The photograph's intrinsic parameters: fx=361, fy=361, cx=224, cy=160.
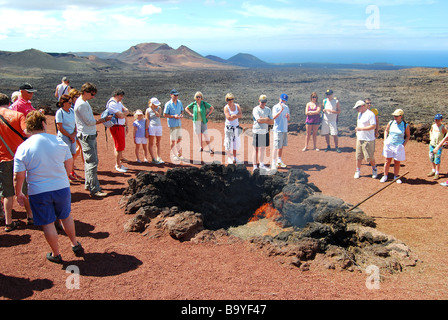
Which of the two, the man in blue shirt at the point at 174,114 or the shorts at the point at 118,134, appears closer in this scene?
the shorts at the point at 118,134

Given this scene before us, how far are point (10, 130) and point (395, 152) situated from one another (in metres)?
7.22

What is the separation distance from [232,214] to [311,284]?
2.89 m

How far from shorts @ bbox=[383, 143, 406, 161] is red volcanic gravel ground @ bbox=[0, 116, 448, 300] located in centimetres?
123

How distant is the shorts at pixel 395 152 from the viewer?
303 inches

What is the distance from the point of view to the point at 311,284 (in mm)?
4223

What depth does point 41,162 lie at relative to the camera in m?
4.12

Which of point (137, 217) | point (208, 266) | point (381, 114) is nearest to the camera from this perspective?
point (208, 266)

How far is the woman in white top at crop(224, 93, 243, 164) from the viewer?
8573 mm

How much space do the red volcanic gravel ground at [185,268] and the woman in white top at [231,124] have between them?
328 centimetres

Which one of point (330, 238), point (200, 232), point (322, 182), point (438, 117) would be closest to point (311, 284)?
point (330, 238)

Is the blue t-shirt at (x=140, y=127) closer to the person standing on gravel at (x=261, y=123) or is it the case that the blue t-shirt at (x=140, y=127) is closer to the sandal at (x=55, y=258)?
the person standing on gravel at (x=261, y=123)

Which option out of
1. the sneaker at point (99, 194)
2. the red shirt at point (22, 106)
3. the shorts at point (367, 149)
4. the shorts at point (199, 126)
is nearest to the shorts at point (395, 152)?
the shorts at point (367, 149)

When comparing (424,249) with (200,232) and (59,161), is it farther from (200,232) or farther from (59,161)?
(59,161)

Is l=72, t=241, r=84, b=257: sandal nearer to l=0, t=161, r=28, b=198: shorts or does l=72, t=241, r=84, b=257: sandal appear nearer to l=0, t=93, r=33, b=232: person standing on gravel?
l=0, t=93, r=33, b=232: person standing on gravel
